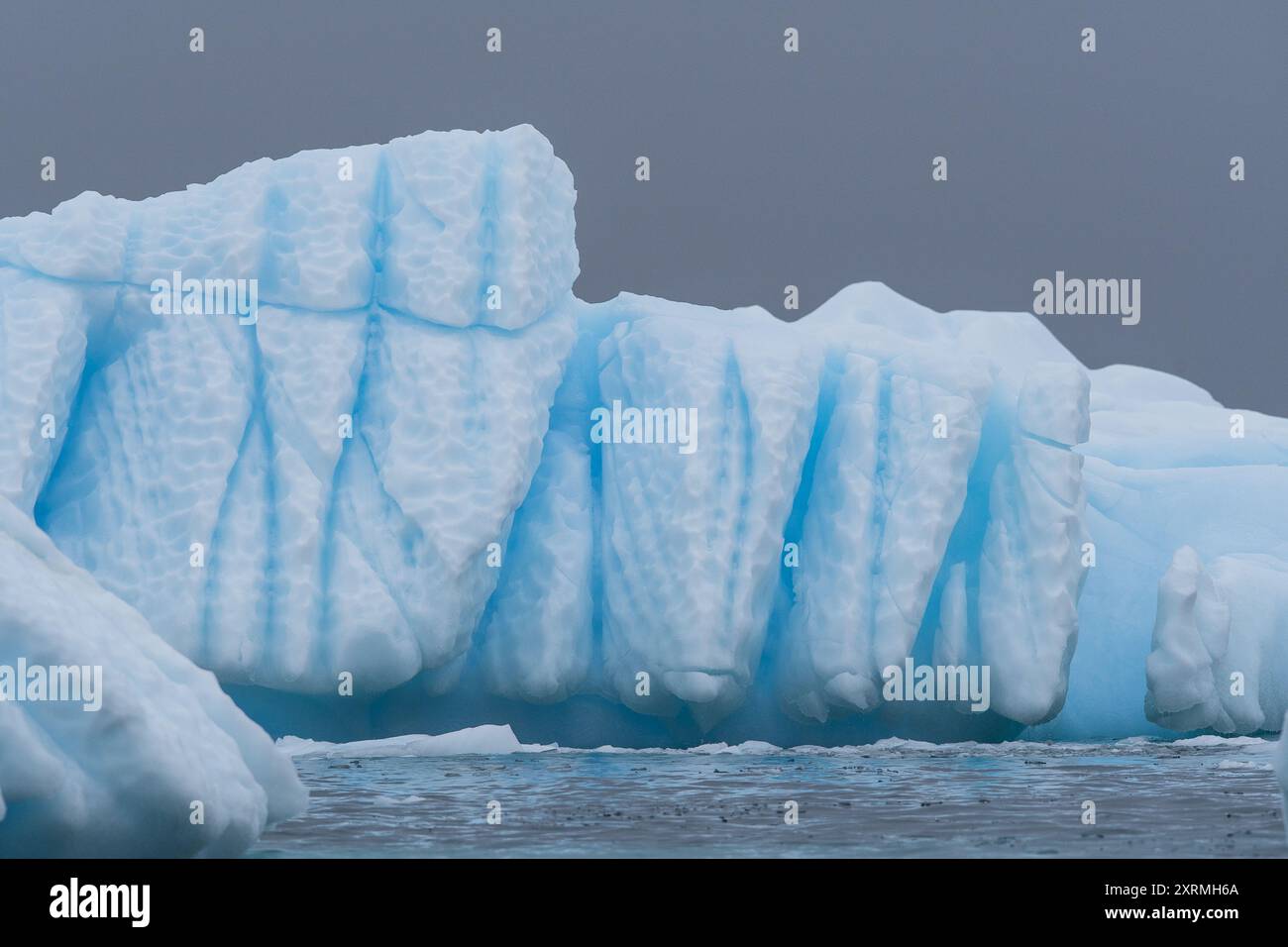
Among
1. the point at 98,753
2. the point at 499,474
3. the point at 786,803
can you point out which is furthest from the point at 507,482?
the point at 98,753

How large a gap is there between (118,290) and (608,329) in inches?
149

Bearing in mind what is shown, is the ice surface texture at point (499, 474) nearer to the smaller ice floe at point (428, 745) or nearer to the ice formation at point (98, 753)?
the smaller ice floe at point (428, 745)

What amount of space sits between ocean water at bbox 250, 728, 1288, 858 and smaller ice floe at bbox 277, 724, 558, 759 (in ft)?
0.17

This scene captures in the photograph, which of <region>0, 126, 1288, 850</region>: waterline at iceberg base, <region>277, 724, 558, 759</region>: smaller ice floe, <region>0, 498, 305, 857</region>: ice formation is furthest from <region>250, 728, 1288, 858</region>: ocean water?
<region>0, 126, 1288, 850</region>: waterline at iceberg base

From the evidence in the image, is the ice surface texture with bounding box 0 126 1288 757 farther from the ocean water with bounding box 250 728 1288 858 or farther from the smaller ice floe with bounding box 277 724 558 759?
the ocean water with bounding box 250 728 1288 858

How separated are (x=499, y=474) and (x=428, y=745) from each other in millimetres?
1992

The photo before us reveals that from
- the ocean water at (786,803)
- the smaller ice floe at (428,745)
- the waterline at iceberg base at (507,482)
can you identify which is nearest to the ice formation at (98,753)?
the ocean water at (786,803)

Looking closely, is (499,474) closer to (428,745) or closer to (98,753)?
(428,745)

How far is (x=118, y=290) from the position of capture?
1128 cm

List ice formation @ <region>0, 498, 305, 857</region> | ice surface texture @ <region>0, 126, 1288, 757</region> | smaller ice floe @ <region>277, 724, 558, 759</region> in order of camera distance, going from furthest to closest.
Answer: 1. smaller ice floe @ <region>277, 724, 558, 759</region>
2. ice surface texture @ <region>0, 126, 1288, 757</region>
3. ice formation @ <region>0, 498, 305, 857</region>

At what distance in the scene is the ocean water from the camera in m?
6.45

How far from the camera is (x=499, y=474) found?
1102 cm
